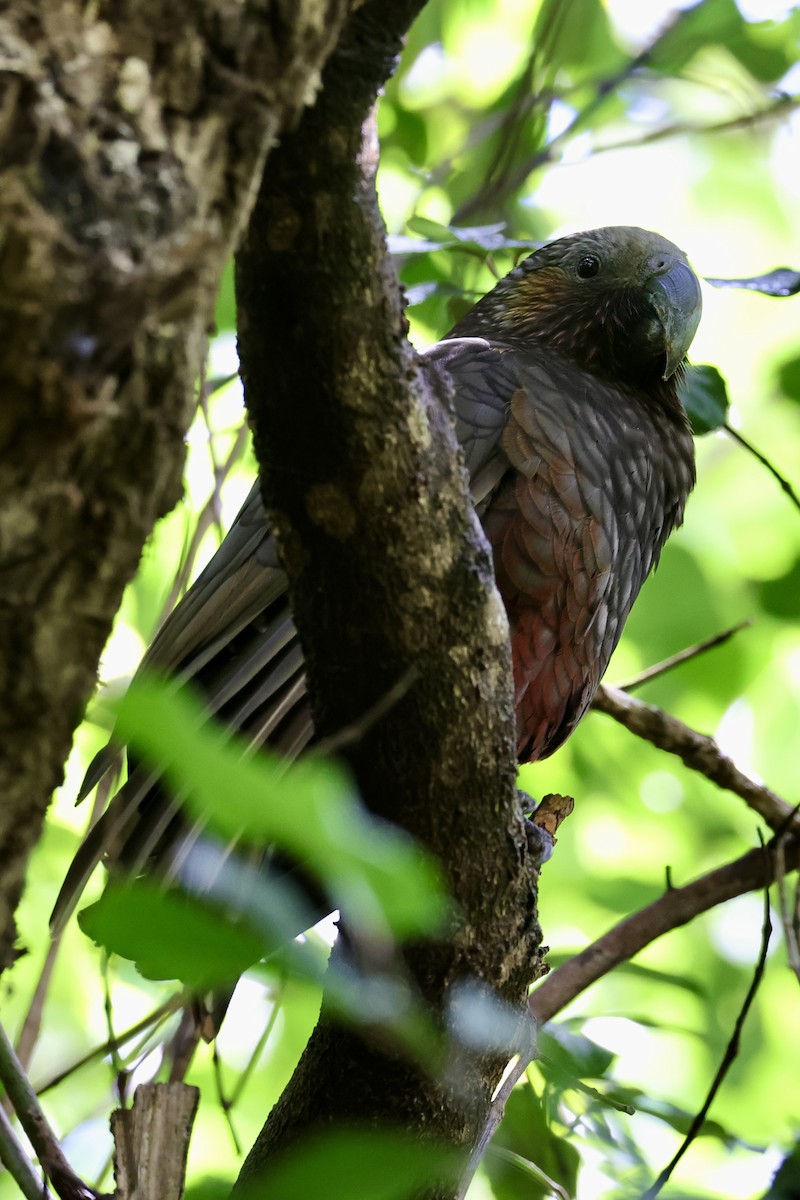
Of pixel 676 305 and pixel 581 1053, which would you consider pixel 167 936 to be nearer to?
pixel 581 1053

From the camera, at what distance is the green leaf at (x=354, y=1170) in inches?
32.1

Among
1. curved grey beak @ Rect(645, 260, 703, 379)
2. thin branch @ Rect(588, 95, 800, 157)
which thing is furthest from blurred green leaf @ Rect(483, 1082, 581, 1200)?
thin branch @ Rect(588, 95, 800, 157)

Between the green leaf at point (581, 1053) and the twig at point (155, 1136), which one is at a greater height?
the green leaf at point (581, 1053)

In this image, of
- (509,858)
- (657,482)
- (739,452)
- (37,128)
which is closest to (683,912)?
(657,482)

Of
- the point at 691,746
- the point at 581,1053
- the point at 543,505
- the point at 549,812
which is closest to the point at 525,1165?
the point at 581,1053

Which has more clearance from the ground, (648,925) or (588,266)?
(588,266)

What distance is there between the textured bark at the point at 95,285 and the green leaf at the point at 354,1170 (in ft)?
1.23

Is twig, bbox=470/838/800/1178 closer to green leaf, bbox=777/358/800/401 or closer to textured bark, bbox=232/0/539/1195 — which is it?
textured bark, bbox=232/0/539/1195

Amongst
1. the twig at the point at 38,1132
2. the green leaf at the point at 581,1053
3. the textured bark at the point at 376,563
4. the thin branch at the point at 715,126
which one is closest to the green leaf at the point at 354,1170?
the textured bark at the point at 376,563

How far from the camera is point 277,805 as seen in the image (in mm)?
657

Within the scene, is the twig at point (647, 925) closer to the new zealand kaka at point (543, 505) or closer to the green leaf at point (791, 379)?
the new zealand kaka at point (543, 505)

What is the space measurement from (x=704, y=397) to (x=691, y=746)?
1032mm

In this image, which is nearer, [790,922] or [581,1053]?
[581,1053]

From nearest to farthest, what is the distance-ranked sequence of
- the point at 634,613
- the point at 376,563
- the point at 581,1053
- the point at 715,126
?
the point at 376,563 → the point at 581,1053 → the point at 634,613 → the point at 715,126
